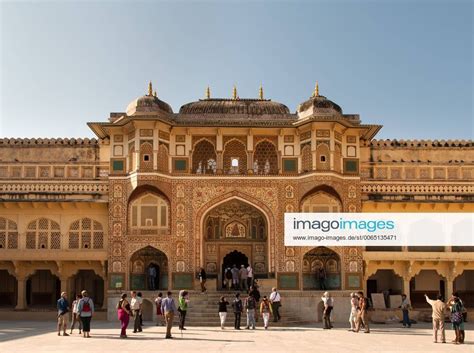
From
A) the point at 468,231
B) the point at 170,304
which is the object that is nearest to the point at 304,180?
the point at 468,231

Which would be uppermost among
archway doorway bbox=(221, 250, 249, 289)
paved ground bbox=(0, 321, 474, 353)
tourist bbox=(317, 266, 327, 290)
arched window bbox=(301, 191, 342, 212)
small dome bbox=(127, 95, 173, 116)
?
small dome bbox=(127, 95, 173, 116)

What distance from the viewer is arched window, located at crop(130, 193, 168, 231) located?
2548 centimetres

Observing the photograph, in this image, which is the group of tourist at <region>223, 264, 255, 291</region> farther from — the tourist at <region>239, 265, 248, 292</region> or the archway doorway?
the archway doorway

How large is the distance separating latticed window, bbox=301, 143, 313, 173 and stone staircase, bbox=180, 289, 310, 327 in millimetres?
5105

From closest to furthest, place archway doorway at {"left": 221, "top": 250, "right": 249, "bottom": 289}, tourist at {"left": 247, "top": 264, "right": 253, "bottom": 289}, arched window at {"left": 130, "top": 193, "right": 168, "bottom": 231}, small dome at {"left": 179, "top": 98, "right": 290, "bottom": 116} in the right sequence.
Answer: tourist at {"left": 247, "top": 264, "right": 253, "bottom": 289} → arched window at {"left": 130, "top": 193, "right": 168, "bottom": 231} → small dome at {"left": 179, "top": 98, "right": 290, "bottom": 116} → archway doorway at {"left": 221, "top": 250, "right": 249, "bottom": 289}

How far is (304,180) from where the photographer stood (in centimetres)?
2552

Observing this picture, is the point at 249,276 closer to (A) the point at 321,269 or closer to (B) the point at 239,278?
(B) the point at 239,278

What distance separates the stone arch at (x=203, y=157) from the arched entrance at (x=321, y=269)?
530 centimetres

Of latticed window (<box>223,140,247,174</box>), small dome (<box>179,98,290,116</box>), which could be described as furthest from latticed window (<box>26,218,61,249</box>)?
latticed window (<box>223,140,247,174</box>)

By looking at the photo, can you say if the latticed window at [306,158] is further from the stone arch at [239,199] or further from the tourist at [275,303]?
the tourist at [275,303]

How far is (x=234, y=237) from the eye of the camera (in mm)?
26719

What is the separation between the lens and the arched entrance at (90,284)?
28.4 m

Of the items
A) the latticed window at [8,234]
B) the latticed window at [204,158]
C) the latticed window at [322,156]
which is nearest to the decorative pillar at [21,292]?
the latticed window at [8,234]

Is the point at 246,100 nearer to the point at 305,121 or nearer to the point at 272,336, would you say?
the point at 305,121
